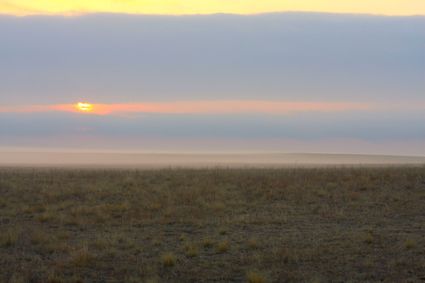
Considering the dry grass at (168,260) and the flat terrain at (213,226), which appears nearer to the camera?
the flat terrain at (213,226)

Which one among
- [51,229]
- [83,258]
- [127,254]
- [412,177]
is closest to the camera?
[83,258]

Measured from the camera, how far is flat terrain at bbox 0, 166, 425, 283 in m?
16.0

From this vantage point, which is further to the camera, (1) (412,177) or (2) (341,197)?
(1) (412,177)

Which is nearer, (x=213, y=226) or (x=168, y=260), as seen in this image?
(x=168, y=260)

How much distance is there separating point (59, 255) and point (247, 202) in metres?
12.6

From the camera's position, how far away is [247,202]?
29375mm

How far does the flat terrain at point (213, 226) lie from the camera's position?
1598 centimetres

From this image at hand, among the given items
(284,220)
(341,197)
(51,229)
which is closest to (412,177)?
(341,197)

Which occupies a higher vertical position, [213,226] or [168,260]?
[213,226]

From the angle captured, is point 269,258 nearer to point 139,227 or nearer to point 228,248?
point 228,248

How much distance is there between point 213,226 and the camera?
23.4 metres

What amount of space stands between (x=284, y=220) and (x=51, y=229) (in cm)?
807

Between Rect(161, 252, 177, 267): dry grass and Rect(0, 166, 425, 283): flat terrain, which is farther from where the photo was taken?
Rect(161, 252, 177, 267): dry grass

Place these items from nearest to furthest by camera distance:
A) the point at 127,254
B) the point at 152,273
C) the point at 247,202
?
1. the point at 152,273
2. the point at 127,254
3. the point at 247,202
